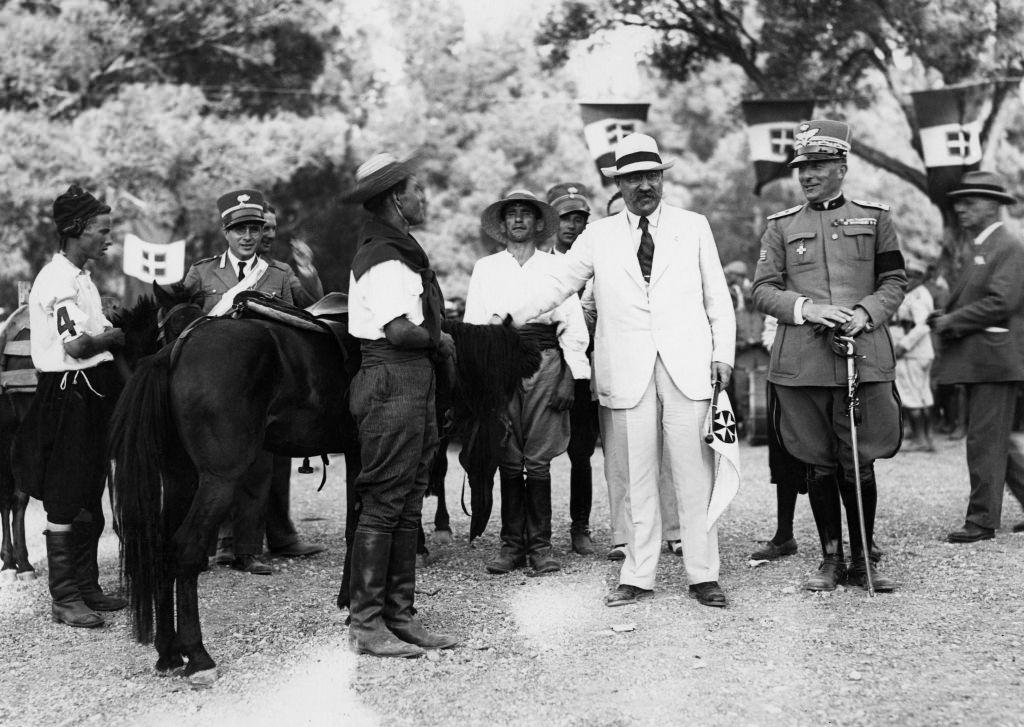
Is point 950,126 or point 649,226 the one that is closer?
point 649,226

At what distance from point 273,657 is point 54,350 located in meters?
2.25

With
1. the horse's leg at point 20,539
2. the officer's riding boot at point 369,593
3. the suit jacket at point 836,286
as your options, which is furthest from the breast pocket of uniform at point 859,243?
the horse's leg at point 20,539

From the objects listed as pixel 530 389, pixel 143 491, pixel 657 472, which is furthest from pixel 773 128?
pixel 143 491

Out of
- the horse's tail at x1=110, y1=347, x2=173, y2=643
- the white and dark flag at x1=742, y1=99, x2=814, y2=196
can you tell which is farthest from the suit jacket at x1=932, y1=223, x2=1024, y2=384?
the white and dark flag at x1=742, y1=99, x2=814, y2=196

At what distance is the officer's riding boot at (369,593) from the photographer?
203 inches

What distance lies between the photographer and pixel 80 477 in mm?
6117

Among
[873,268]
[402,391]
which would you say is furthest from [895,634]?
[402,391]

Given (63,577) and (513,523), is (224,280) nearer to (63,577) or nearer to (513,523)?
(63,577)

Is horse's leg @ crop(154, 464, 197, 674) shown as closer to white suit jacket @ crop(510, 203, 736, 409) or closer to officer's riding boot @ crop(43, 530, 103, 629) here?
officer's riding boot @ crop(43, 530, 103, 629)

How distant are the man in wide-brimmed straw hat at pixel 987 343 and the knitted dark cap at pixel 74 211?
217 inches

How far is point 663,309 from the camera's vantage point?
5.85m

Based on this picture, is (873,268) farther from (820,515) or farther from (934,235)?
(934,235)

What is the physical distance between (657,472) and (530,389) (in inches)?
48.9

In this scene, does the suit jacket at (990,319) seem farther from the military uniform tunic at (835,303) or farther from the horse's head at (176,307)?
the horse's head at (176,307)
